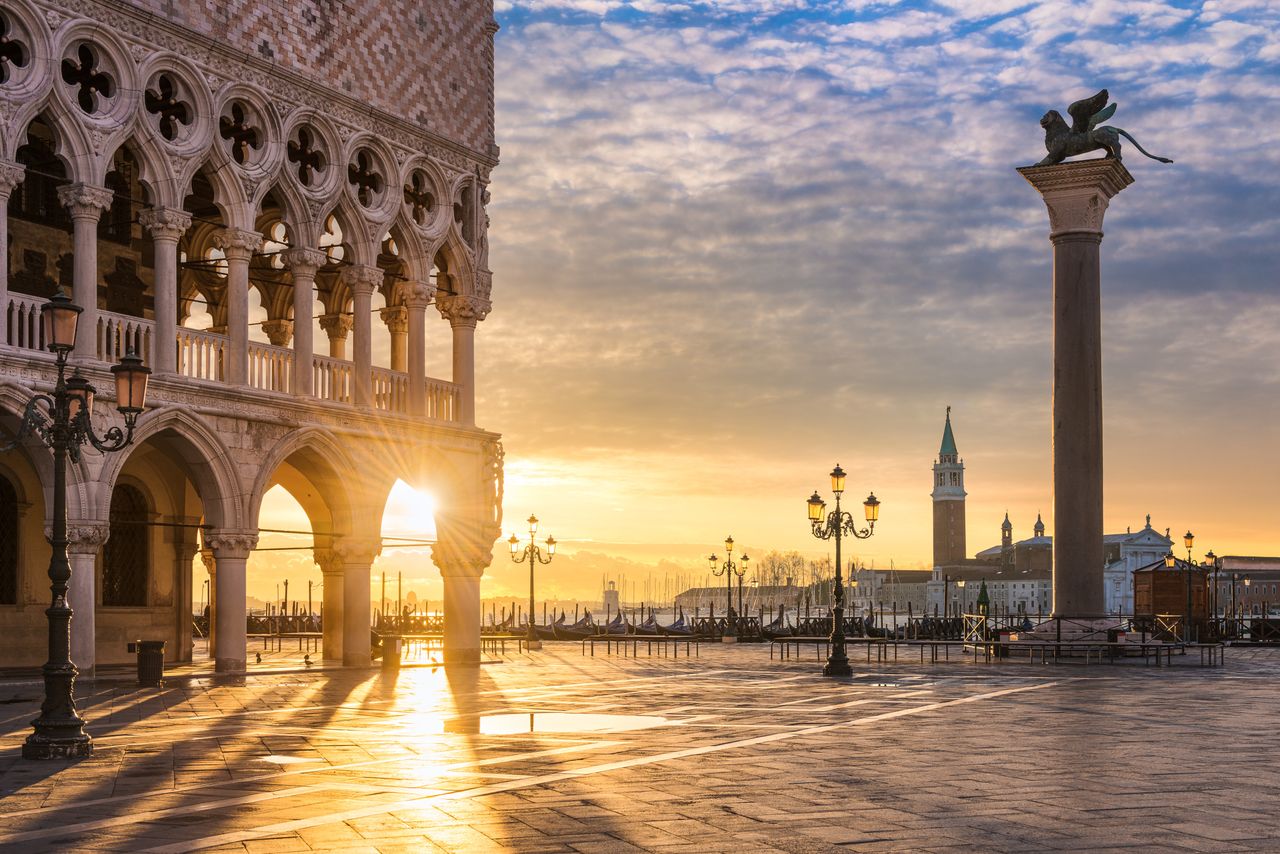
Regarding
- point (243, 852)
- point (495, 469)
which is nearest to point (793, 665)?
point (495, 469)

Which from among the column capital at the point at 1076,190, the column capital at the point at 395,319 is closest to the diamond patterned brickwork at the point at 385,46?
the column capital at the point at 395,319

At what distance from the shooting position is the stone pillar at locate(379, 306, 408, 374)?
99.0 feet

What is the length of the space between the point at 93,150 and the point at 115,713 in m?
9.18

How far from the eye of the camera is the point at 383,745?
1408cm

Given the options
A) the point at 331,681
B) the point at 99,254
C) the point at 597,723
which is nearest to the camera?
the point at 597,723

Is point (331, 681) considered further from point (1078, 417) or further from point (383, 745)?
point (1078, 417)

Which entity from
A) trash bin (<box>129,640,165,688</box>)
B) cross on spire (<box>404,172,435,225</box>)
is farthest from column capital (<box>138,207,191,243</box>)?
trash bin (<box>129,640,165,688</box>)

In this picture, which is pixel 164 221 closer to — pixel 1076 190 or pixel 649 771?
pixel 649 771

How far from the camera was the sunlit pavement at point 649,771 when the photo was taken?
907 cm

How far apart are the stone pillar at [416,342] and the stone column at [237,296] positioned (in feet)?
13.5

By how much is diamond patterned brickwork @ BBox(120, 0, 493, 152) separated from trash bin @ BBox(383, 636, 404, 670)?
32.9 feet

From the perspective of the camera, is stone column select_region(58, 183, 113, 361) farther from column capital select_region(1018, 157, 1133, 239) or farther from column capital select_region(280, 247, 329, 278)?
column capital select_region(1018, 157, 1133, 239)

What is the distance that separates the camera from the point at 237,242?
24812mm

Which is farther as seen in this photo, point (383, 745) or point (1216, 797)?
point (383, 745)
